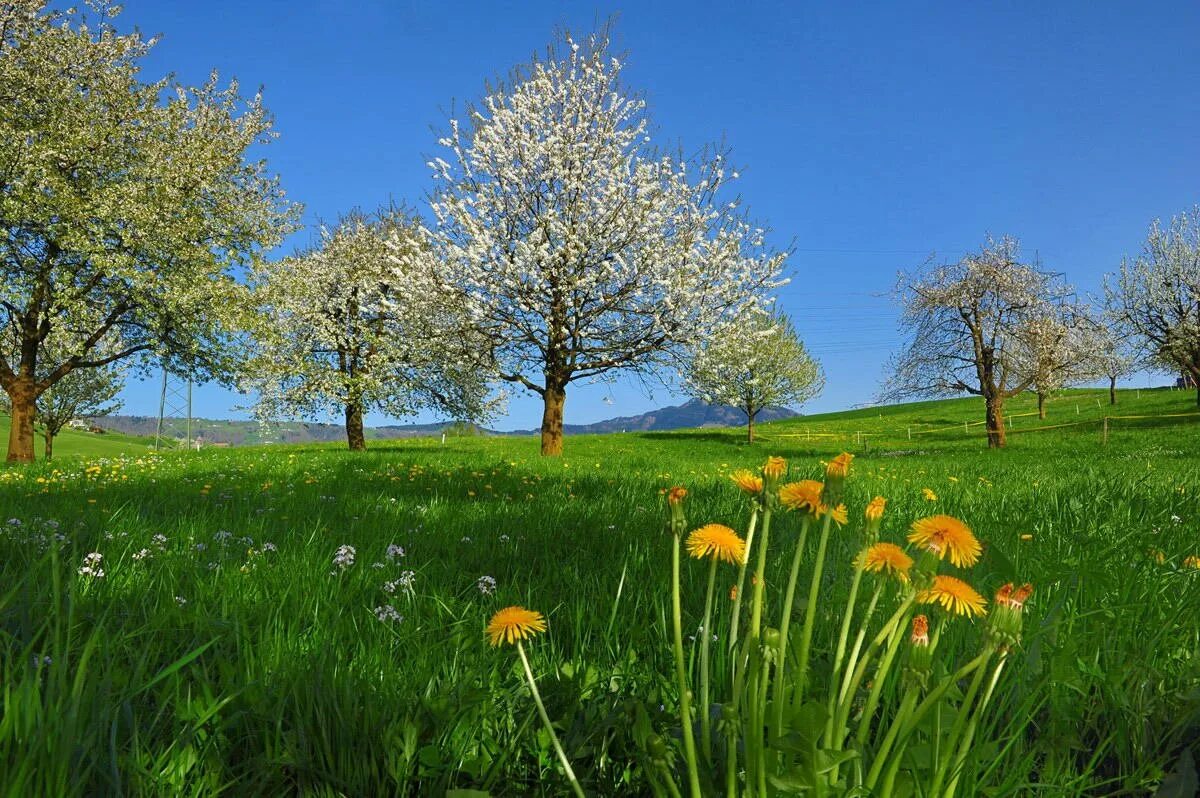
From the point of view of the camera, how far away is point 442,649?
2.23 metres

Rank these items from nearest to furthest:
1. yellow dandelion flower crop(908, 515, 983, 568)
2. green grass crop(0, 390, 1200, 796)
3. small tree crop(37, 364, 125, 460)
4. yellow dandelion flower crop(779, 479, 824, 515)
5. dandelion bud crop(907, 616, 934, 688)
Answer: dandelion bud crop(907, 616, 934, 688), yellow dandelion flower crop(908, 515, 983, 568), yellow dandelion flower crop(779, 479, 824, 515), green grass crop(0, 390, 1200, 796), small tree crop(37, 364, 125, 460)

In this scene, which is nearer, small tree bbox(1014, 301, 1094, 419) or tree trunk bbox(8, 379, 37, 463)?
tree trunk bbox(8, 379, 37, 463)

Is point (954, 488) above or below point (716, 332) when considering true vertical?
below

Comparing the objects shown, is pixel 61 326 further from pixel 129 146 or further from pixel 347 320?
pixel 347 320

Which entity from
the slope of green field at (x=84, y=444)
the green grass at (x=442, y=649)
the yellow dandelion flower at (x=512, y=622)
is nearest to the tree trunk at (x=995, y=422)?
the green grass at (x=442, y=649)

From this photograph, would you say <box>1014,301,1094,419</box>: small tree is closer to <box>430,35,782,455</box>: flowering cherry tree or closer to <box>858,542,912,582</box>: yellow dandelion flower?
<box>430,35,782,455</box>: flowering cherry tree

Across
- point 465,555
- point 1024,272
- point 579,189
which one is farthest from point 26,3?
point 1024,272

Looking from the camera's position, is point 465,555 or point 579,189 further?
point 579,189

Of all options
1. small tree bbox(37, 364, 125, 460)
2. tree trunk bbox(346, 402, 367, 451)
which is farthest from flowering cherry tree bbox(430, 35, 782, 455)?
small tree bbox(37, 364, 125, 460)

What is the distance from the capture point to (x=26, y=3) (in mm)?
17078

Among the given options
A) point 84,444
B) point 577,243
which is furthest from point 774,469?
point 84,444

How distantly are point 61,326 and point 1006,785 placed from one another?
21.2 meters

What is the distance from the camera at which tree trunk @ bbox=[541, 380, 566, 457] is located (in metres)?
17.9

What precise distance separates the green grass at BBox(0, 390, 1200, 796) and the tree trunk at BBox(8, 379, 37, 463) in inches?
657
